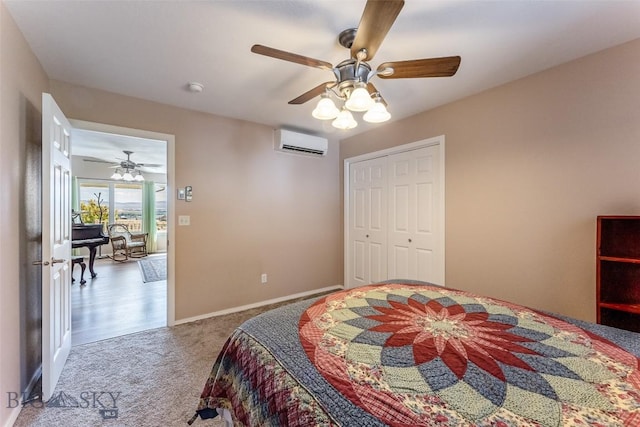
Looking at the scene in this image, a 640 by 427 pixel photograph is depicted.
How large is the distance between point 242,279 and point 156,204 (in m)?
5.74

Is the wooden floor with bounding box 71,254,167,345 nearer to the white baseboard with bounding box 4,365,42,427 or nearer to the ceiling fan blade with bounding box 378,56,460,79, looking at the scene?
the white baseboard with bounding box 4,365,42,427

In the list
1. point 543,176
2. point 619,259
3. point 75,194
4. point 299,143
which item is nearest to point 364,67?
point 543,176

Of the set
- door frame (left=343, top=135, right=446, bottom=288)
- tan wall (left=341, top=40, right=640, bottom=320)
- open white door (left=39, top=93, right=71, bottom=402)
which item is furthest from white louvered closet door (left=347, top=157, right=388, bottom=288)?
open white door (left=39, top=93, right=71, bottom=402)

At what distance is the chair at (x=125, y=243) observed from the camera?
6301 mm

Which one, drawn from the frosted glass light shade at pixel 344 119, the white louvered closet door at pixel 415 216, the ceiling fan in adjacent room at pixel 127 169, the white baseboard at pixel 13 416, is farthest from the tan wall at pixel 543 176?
the ceiling fan in adjacent room at pixel 127 169

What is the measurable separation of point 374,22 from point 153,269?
6.06 meters

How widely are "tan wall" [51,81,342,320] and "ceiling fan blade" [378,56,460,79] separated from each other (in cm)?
221

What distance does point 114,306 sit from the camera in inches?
134

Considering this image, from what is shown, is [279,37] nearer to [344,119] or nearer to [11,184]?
[344,119]

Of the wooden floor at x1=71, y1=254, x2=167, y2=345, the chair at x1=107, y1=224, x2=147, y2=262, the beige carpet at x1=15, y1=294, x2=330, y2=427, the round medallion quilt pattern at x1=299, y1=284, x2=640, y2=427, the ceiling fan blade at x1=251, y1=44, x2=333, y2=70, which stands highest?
the ceiling fan blade at x1=251, y1=44, x2=333, y2=70

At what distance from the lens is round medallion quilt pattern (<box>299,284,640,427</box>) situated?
746 mm

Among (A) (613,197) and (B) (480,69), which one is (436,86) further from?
(A) (613,197)

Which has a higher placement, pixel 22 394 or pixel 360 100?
pixel 360 100

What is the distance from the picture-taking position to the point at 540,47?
1.83 m
